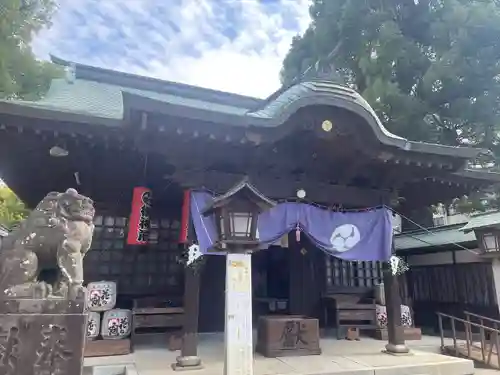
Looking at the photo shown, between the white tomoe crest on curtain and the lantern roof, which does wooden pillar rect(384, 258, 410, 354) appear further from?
the lantern roof

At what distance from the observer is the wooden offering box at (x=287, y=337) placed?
21.2 ft

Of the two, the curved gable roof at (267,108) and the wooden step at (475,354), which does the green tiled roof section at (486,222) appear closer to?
the curved gable roof at (267,108)

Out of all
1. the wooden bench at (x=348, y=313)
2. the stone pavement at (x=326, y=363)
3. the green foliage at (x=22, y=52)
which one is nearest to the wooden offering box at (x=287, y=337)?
the stone pavement at (x=326, y=363)

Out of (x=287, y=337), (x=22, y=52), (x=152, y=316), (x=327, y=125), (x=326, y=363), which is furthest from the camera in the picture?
(x=22, y=52)

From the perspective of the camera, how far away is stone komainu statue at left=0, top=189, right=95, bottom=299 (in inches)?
164

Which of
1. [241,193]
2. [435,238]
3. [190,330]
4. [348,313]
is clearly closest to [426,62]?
[435,238]

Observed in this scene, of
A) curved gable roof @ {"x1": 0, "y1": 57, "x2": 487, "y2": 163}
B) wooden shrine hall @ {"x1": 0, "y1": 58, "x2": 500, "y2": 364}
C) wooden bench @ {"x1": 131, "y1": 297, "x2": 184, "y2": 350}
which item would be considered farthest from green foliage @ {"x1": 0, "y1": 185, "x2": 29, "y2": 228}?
wooden bench @ {"x1": 131, "y1": 297, "x2": 184, "y2": 350}

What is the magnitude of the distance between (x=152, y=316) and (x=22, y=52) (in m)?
11.7

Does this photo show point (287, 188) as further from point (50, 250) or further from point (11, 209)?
point (11, 209)

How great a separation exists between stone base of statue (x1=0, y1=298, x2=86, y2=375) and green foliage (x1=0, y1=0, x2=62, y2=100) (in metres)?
10.4

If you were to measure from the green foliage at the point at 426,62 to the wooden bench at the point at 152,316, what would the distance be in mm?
10625

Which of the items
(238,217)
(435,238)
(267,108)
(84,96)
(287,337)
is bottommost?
(287,337)

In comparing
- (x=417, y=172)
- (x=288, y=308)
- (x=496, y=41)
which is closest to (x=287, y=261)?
(x=288, y=308)

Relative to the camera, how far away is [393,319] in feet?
22.5
